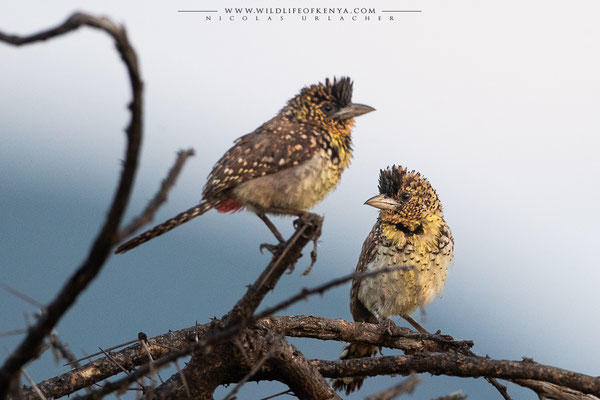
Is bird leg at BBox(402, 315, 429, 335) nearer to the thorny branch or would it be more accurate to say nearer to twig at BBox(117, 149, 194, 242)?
the thorny branch

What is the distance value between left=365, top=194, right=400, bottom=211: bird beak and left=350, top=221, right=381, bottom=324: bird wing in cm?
18

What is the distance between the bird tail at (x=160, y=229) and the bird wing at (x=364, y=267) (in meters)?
2.10

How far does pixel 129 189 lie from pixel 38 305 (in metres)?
0.81

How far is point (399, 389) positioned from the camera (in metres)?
2.48

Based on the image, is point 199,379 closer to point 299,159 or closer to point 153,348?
point 153,348

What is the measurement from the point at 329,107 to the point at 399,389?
6.18 feet

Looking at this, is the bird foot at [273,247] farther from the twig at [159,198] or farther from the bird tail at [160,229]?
the twig at [159,198]

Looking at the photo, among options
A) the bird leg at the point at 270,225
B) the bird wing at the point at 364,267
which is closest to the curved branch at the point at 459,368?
the bird leg at the point at 270,225

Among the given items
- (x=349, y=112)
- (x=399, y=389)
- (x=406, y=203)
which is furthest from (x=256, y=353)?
(x=406, y=203)

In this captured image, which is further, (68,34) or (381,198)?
(381,198)

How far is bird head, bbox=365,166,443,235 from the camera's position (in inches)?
207

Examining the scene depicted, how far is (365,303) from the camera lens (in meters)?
5.25

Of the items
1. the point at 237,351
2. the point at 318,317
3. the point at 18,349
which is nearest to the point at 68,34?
the point at 18,349

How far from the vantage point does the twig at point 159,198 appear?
1747mm
